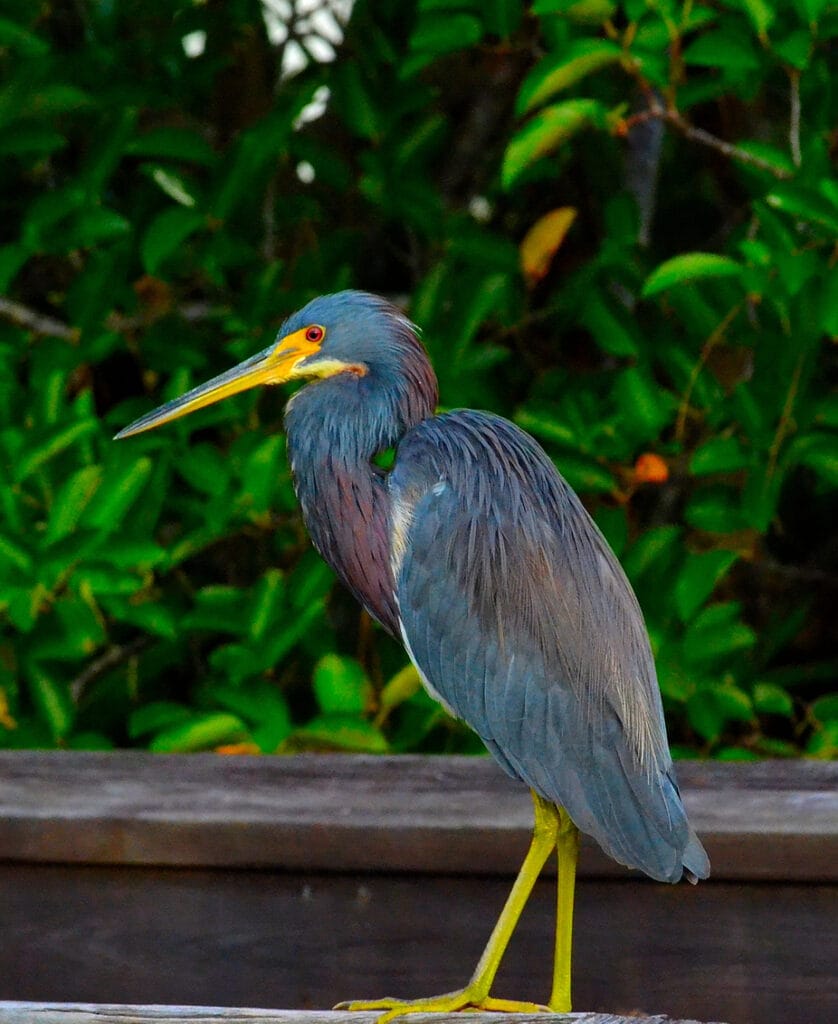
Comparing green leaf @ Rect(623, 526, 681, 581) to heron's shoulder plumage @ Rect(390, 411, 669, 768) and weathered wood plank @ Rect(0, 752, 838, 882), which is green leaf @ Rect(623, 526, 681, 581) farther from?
heron's shoulder plumage @ Rect(390, 411, 669, 768)

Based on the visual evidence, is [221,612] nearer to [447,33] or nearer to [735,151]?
[447,33]

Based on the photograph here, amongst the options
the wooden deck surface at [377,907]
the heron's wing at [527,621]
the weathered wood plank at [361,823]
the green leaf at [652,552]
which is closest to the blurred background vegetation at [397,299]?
the green leaf at [652,552]

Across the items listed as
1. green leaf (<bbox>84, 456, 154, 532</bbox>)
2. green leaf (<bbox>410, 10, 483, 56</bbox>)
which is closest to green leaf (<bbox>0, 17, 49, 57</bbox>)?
green leaf (<bbox>410, 10, 483, 56</bbox>)

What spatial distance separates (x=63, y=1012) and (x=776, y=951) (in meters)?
0.88

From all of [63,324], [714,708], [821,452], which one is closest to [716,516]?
[821,452]

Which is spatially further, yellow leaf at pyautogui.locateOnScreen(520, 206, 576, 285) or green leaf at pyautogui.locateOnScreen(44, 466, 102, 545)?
yellow leaf at pyautogui.locateOnScreen(520, 206, 576, 285)

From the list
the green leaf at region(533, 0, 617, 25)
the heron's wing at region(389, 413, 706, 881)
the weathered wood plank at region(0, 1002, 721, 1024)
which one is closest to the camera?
the weathered wood plank at region(0, 1002, 721, 1024)

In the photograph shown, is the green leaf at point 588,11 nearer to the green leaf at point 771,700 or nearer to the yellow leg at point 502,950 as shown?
the green leaf at point 771,700

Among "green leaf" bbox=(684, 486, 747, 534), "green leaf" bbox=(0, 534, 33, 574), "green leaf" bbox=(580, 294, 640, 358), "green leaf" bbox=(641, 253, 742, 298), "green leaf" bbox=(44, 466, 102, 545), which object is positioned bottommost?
"green leaf" bbox=(0, 534, 33, 574)

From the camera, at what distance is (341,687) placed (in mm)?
2723

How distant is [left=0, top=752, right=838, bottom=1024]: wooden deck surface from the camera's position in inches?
73.7

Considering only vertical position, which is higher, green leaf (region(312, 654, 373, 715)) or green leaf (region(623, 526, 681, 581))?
green leaf (region(623, 526, 681, 581))

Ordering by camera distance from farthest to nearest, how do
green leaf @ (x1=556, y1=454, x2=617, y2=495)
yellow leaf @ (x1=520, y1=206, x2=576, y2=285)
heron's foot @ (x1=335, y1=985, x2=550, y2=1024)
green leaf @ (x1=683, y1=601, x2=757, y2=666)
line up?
yellow leaf @ (x1=520, y1=206, x2=576, y2=285), green leaf @ (x1=556, y1=454, x2=617, y2=495), green leaf @ (x1=683, y1=601, x2=757, y2=666), heron's foot @ (x1=335, y1=985, x2=550, y2=1024)

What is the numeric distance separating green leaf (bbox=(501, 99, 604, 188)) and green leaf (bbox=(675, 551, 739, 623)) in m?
0.74
